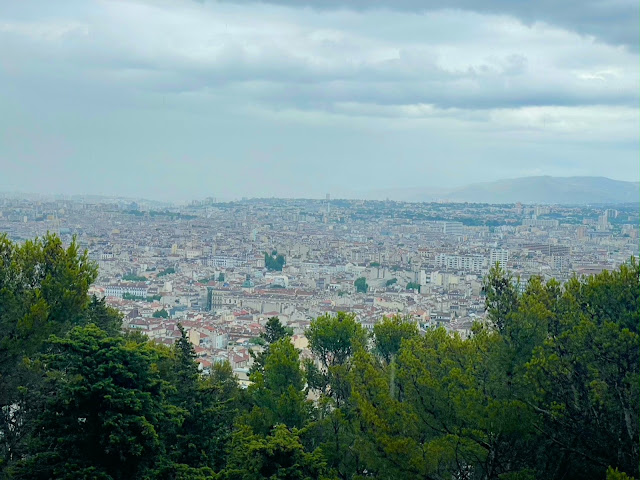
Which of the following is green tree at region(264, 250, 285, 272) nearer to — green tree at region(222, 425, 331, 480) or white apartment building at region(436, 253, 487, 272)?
white apartment building at region(436, 253, 487, 272)

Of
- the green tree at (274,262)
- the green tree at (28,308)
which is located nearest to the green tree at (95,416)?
the green tree at (28,308)

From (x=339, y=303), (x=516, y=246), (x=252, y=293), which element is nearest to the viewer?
(x=339, y=303)

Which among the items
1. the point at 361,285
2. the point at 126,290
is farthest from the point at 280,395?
the point at 361,285

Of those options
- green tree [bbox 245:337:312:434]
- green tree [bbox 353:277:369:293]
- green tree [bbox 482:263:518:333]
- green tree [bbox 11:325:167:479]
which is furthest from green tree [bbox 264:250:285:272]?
green tree [bbox 11:325:167:479]

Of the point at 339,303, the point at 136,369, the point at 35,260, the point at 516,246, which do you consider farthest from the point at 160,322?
the point at 516,246

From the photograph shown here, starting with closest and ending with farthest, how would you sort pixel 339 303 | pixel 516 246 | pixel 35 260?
1. pixel 35 260
2. pixel 339 303
3. pixel 516 246

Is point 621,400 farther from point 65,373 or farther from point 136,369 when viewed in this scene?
point 65,373

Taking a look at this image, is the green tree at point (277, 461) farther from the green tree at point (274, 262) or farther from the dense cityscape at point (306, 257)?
the green tree at point (274, 262)
